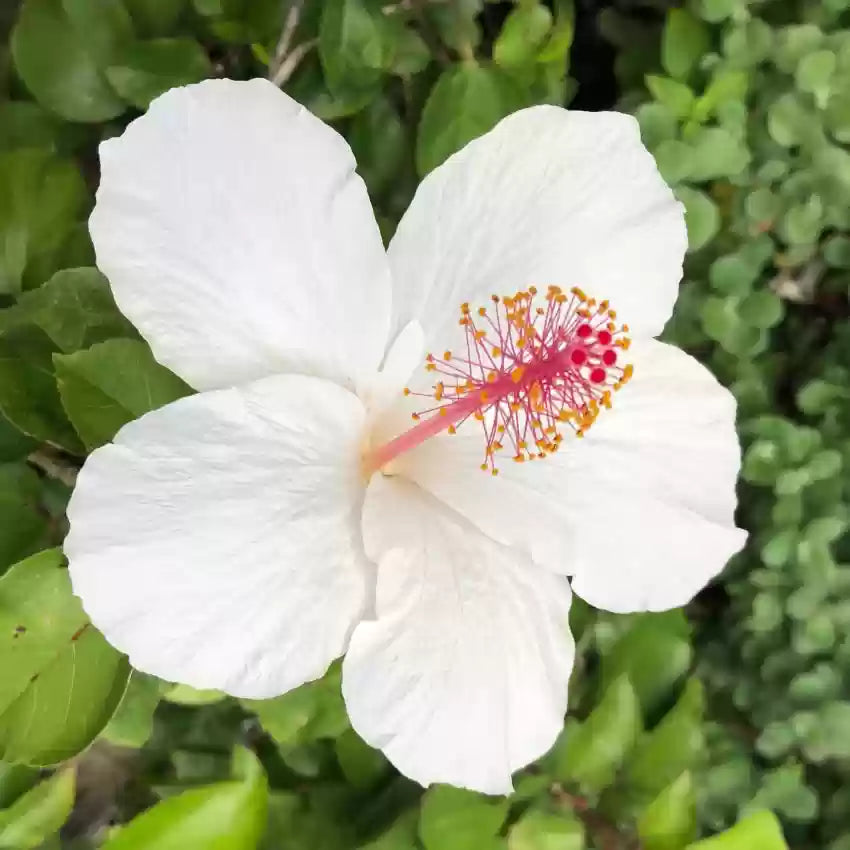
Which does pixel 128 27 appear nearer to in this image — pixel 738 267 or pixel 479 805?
pixel 738 267

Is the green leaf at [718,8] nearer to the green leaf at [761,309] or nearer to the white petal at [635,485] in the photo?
the green leaf at [761,309]

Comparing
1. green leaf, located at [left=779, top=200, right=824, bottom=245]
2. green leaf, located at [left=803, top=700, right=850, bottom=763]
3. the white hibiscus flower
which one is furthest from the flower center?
green leaf, located at [left=803, top=700, right=850, bottom=763]

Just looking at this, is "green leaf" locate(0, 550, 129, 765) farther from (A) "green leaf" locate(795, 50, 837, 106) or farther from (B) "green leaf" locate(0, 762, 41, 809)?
(A) "green leaf" locate(795, 50, 837, 106)

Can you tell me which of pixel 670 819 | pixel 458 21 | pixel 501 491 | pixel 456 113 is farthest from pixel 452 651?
pixel 458 21

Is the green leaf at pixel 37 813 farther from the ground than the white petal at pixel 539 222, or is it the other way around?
the white petal at pixel 539 222

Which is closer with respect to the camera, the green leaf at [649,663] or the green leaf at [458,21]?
the green leaf at [458,21]

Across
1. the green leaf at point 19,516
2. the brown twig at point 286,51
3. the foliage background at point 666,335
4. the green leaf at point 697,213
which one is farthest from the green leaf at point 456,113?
the green leaf at point 19,516

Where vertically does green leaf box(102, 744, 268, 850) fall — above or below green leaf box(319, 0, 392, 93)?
below
